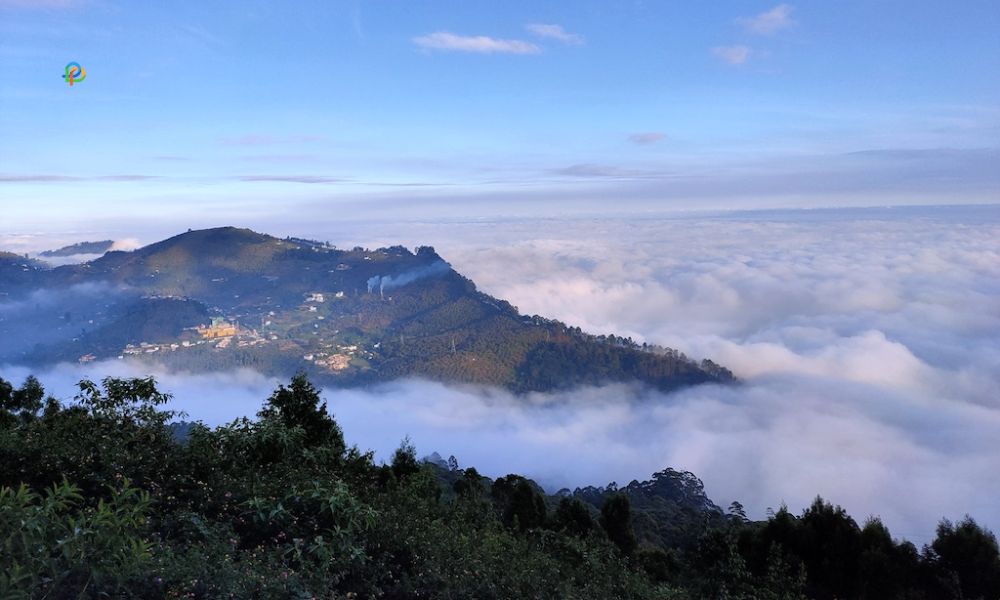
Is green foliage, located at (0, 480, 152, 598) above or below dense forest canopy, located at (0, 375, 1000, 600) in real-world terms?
above

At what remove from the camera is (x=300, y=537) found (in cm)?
581

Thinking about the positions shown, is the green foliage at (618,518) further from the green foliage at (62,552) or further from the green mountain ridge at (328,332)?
the green mountain ridge at (328,332)

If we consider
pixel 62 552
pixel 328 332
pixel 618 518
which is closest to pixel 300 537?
pixel 62 552

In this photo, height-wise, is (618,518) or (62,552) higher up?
(62,552)

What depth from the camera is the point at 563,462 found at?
97.8m

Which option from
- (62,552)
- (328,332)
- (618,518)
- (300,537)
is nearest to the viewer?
(62,552)

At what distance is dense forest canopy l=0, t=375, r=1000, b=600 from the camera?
3.77 m

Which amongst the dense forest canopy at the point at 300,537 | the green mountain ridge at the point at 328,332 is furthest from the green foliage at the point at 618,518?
the green mountain ridge at the point at 328,332

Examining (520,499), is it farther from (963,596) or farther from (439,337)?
(439,337)

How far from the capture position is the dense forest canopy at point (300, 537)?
12.4 ft

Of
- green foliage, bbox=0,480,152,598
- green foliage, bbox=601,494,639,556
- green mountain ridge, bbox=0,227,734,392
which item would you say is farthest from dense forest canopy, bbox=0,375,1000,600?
green mountain ridge, bbox=0,227,734,392

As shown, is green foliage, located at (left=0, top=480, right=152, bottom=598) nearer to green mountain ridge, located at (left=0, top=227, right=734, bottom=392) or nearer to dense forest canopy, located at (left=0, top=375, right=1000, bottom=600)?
dense forest canopy, located at (left=0, top=375, right=1000, bottom=600)

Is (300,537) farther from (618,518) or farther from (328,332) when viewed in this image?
(328,332)

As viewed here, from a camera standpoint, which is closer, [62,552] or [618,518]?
[62,552]
